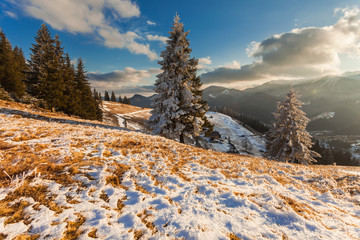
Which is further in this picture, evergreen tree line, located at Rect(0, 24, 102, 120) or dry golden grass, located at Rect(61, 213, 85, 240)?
evergreen tree line, located at Rect(0, 24, 102, 120)

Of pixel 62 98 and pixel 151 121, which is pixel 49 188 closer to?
pixel 151 121

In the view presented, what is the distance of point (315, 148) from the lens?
56.2 meters

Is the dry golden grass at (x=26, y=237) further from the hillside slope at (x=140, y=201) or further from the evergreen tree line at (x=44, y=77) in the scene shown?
the evergreen tree line at (x=44, y=77)

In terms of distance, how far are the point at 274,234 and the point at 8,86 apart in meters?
42.5

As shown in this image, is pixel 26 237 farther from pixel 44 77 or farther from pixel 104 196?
pixel 44 77

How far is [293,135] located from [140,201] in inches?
952

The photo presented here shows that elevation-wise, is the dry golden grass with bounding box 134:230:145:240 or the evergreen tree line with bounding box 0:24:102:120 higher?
the evergreen tree line with bounding box 0:24:102:120

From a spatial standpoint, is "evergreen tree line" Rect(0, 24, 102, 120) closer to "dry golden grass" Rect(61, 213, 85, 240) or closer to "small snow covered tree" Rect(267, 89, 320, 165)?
"dry golden grass" Rect(61, 213, 85, 240)

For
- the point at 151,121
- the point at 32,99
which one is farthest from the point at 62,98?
the point at 151,121

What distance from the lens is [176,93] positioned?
613 inches

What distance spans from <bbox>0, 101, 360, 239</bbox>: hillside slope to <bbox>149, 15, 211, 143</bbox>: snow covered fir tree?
909 cm

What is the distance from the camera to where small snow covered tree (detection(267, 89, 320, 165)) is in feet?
66.1

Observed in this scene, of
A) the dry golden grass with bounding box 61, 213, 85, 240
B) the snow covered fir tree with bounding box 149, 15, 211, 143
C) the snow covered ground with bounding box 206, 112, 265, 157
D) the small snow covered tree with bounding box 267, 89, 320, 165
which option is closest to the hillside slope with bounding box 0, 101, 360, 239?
the dry golden grass with bounding box 61, 213, 85, 240

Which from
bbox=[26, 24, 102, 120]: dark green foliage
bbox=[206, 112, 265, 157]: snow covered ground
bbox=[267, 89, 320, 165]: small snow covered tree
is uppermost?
bbox=[26, 24, 102, 120]: dark green foliage
